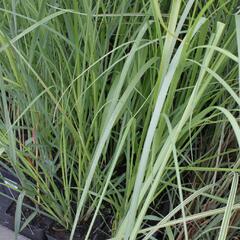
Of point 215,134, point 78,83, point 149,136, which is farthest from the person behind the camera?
point 215,134

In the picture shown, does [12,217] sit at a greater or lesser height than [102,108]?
lesser

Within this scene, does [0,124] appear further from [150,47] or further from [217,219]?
[217,219]

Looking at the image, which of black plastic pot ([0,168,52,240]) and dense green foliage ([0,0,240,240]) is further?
black plastic pot ([0,168,52,240])

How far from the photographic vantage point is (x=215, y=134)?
78cm

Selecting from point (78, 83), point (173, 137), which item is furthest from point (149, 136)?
point (78, 83)

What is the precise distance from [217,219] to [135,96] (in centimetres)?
25

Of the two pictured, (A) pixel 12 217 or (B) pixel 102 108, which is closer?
(B) pixel 102 108

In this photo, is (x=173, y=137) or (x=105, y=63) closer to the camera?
(x=173, y=137)

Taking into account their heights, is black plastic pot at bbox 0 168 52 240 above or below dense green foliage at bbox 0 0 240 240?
below

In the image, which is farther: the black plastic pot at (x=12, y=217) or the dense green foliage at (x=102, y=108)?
the black plastic pot at (x=12, y=217)

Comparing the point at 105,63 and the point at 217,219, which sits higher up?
the point at 105,63

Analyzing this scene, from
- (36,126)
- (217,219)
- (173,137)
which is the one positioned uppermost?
(173,137)

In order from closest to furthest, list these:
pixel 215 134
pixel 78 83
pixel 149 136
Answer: pixel 149 136
pixel 78 83
pixel 215 134

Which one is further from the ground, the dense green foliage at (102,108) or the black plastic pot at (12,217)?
the dense green foliage at (102,108)
